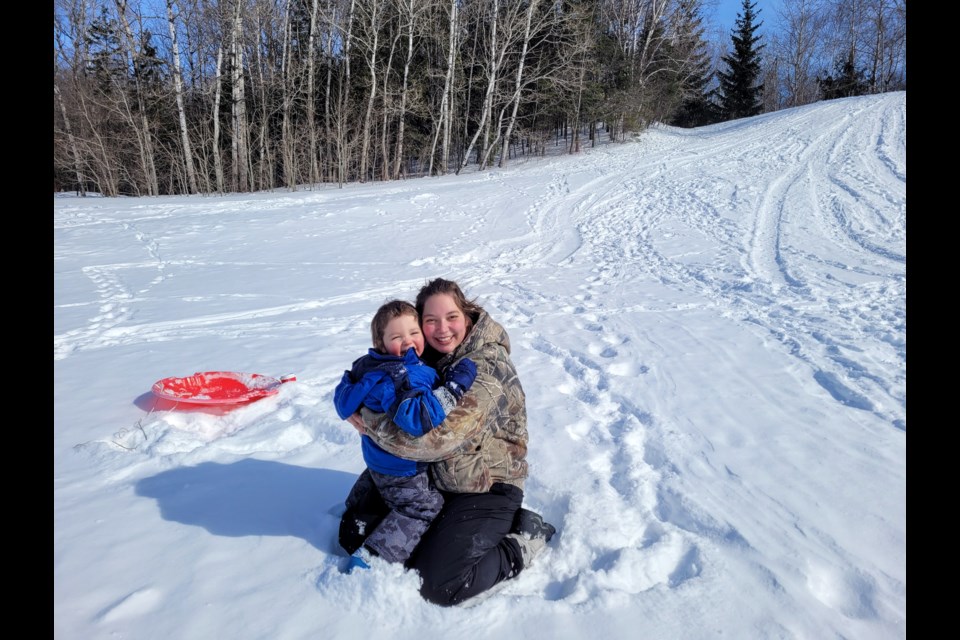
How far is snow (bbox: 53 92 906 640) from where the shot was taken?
6.92 ft

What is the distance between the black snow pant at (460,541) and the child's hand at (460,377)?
538 millimetres

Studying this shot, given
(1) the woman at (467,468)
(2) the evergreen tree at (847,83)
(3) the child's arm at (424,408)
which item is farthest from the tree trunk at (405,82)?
(2) the evergreen tree at (847,83)

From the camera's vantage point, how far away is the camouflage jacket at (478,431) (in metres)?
2.16

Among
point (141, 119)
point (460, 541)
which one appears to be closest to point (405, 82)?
point (141, 119)

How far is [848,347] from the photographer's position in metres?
4.43

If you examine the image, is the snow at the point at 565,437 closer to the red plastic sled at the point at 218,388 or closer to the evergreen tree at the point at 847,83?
the red plastic sled at the point at 218,388

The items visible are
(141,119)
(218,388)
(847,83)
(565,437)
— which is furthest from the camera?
(847,83)

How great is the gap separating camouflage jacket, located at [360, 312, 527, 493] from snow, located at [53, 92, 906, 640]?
1.40ft

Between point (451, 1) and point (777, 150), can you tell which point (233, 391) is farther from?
point (451, 1)

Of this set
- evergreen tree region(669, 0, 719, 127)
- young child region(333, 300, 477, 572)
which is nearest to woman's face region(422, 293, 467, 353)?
young child region(333, 300, 477, 572)

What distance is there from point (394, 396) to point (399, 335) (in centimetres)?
26

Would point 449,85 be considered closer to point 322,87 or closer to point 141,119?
point 322,87

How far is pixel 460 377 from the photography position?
2193mm

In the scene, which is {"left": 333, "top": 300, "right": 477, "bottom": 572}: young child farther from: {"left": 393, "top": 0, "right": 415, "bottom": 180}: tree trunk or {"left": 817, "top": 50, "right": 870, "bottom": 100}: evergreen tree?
{"left": 817, "top": 50, "right": 870, "bottom": 100}: evergreen tree
